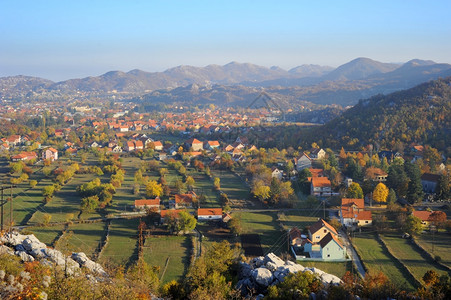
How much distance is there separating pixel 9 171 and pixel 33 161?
9.89 ft

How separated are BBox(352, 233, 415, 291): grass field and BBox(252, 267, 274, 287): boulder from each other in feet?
11.3

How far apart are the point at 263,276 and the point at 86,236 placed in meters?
7.33

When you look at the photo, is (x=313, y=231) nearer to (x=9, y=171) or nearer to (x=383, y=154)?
(x=383, y=154)

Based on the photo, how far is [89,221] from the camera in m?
13.8

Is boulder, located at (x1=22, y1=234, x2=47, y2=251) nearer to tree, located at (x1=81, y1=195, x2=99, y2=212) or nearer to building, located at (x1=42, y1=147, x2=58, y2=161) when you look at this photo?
tree, located at (x1=81, y1=195, x2=99, y2=212)

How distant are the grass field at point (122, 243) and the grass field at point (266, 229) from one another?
3.89 metres

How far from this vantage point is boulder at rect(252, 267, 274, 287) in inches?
288

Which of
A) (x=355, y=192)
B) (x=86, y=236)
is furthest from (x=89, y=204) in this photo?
(x=355, y=192)

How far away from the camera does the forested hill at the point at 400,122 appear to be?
26391mm

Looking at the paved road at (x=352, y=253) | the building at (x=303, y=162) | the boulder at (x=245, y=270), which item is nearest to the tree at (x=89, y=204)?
the boulder at (x=245, y=270)

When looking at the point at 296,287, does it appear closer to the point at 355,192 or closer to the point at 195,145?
the point at 355,192

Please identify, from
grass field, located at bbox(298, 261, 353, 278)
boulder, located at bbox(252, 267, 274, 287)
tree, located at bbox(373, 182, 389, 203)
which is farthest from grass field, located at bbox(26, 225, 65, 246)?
tree, located at bbox(373, 182, 389, 203)

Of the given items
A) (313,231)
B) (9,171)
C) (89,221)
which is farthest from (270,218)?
(9,171)

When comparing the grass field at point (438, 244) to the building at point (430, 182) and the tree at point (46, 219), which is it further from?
the tree at point (46, 219)
